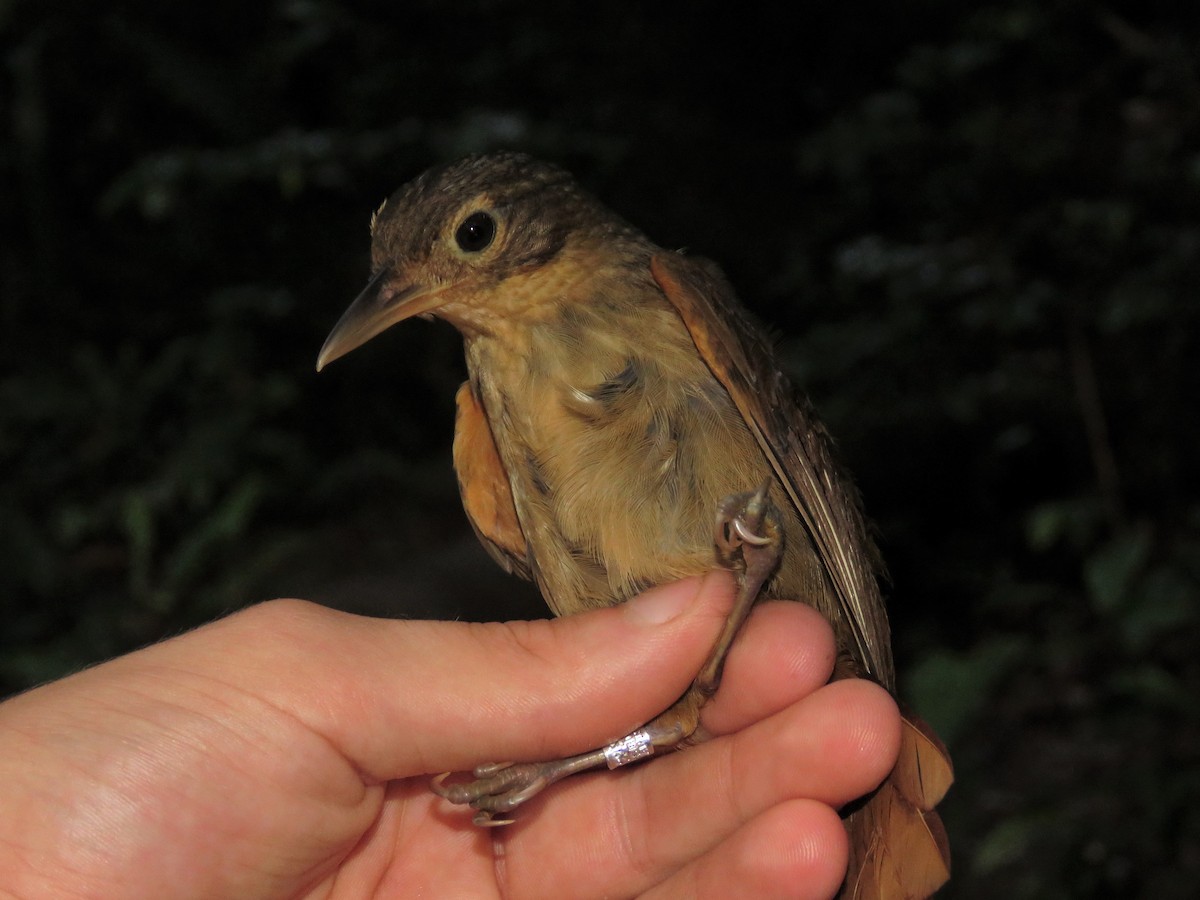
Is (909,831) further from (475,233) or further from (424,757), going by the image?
(475,233)

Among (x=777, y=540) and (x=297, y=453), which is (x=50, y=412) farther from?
(x=777, y=540)

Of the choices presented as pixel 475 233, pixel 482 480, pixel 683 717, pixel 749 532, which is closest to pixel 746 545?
pixel 749 532

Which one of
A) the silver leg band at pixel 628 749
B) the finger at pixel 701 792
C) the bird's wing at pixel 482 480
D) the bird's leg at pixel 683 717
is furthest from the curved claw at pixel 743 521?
the bird's wing at pixel 482 480

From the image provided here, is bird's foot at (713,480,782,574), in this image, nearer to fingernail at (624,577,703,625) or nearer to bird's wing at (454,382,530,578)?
fingernail at (624,577,703,625)

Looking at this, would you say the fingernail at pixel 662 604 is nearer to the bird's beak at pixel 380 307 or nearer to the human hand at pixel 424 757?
the human hand at pixel 424 757

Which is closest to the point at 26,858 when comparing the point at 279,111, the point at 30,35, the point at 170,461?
the point at 170,461
